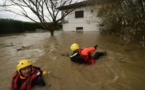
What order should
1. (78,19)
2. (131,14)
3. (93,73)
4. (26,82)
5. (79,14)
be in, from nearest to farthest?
(26,82), (93,73), (131,14), (79,14), (78,19)

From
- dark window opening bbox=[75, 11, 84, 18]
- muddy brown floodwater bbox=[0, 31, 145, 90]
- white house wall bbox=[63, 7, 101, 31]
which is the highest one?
dark window opening bbox=[75, 11, 84, 18]

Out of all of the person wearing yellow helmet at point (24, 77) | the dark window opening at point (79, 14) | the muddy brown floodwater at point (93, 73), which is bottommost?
the muddy brown floodwater at point (93, 73)

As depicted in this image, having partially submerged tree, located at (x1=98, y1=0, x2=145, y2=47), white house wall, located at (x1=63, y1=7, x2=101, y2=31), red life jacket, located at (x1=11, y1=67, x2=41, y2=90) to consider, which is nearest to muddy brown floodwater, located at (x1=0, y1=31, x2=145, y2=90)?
red life jacket, located at (x1=11, y1=67, x2=41, y2=90)

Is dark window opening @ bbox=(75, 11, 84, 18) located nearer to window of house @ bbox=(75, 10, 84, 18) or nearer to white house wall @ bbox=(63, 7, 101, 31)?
window of house @ bbox=(75, 10, 84, 18)

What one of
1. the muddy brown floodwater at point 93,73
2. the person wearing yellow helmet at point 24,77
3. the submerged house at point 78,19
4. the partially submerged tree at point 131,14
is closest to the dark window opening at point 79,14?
the submerged house at point 78,19

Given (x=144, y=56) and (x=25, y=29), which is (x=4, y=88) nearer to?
(x=144, y=56)

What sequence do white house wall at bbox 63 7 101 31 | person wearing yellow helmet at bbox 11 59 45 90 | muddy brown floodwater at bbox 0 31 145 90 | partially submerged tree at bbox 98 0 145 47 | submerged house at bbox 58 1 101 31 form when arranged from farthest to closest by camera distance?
submerged house at bbox 58 1 101 31, white house wall at bbox 63 7 101 31, partially submerged tree at bbox 98 0 145 47, muddy brown floodwater at bbox 0 31 145 90, person wearing yellow helmet at bbox 11 59 45 90

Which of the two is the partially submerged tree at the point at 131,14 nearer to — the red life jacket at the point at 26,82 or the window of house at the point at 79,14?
the red life jacket at the point at 26,82

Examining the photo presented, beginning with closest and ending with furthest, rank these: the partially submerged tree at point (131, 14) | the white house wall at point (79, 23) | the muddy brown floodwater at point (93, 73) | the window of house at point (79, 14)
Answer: the muddy brown floodwater at point (93, 73)
the partially submerged tree at point (131, 14)
the white house wall at point (79, 23)
the window of house at point (79, 14)

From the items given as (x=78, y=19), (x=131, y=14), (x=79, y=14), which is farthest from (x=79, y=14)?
(x=131, y=14)

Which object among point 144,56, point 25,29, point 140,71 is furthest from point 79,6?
point 140,71

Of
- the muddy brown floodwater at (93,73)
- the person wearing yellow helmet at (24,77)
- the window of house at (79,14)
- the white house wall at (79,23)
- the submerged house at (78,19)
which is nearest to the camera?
the person wearing yellow helmet at (24,77)

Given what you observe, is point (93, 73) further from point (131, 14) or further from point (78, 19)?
point (78, 19)

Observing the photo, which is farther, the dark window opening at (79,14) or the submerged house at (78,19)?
the dark window opening at (79,14)
